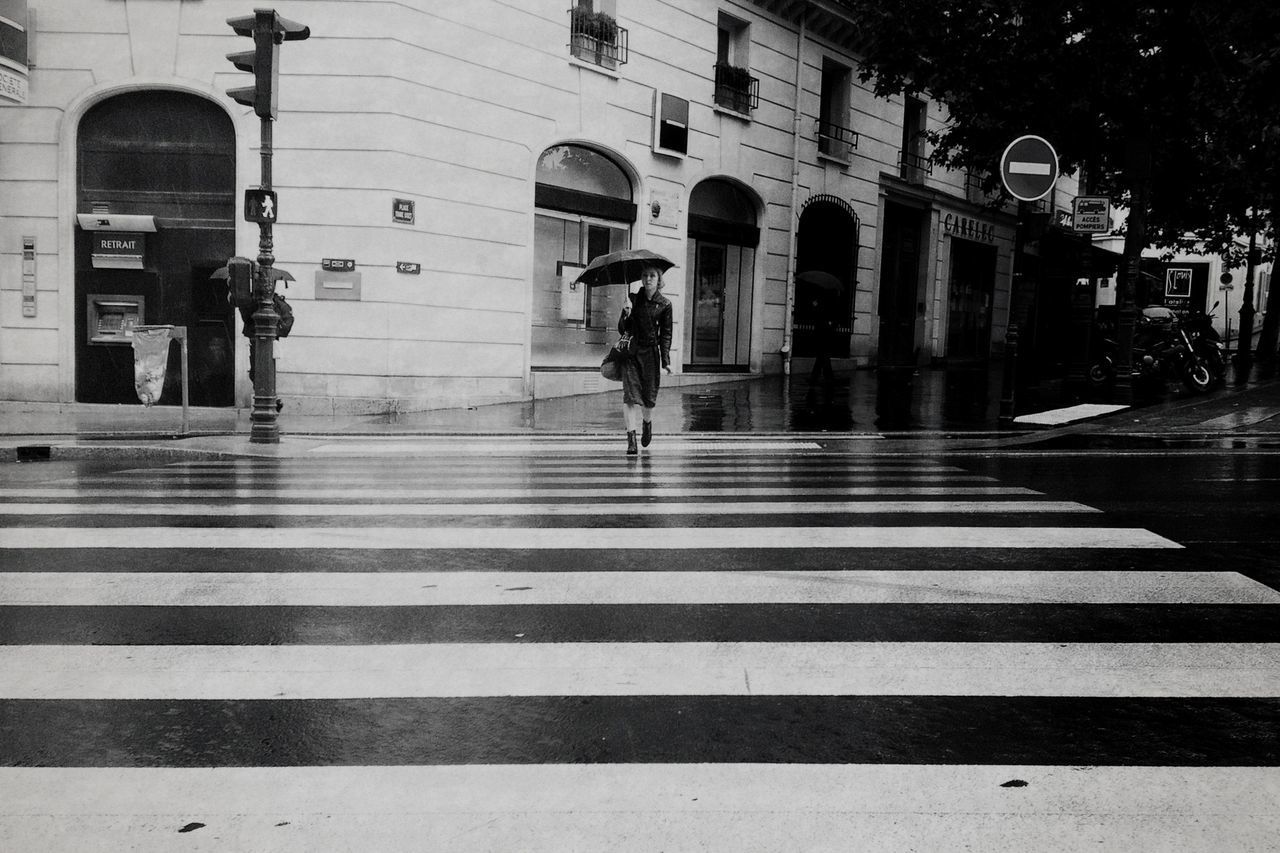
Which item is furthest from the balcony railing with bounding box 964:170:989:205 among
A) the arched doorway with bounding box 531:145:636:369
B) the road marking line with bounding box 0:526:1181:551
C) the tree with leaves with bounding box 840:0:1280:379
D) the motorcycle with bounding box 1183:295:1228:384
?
the road marking line with bounding box 0:526:1181:551

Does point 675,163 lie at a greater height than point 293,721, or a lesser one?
greater

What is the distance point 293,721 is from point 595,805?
1.14 meters

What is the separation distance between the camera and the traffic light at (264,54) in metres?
11.1

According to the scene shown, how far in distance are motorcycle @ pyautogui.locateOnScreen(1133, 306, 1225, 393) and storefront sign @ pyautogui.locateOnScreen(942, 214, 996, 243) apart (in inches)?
437

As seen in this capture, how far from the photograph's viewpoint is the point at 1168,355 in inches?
715

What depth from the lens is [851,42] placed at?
24.2 m

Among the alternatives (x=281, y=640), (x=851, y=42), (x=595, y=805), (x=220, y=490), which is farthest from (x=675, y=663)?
(x=851, y=42)

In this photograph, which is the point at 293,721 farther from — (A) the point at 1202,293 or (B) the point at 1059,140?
(A) the point at 1202,293

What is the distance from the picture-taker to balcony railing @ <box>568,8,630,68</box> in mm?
17562

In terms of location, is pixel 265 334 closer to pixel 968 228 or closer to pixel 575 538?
pixel 575 538

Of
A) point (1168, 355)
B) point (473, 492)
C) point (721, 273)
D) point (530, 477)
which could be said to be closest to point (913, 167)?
point (721, 273)

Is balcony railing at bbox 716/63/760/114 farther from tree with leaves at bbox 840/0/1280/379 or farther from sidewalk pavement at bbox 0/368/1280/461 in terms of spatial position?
sidewalk pavement at bbox 0/368/1280/461

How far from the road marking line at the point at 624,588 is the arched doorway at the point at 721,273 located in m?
16.0

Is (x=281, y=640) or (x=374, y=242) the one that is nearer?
(x=281, y=640)
